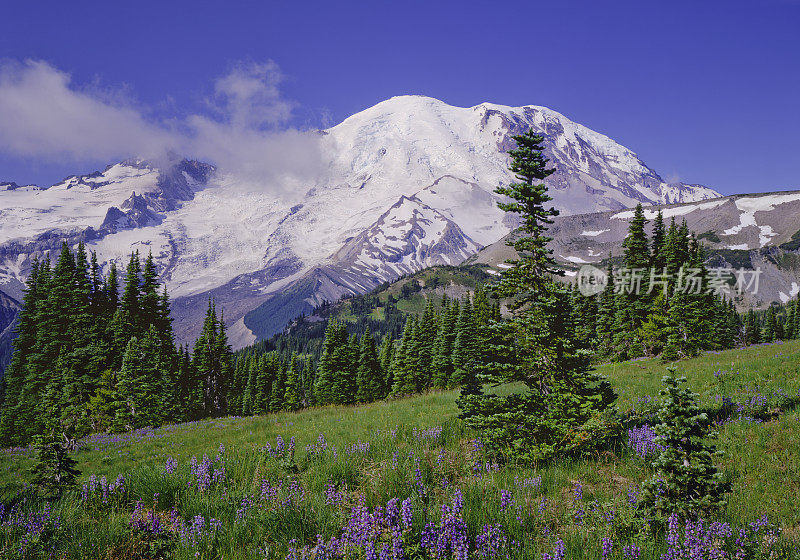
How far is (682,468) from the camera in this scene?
4.92m

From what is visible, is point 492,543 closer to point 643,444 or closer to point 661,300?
point 643,444

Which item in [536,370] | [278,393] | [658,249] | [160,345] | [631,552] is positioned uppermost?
[658,249]

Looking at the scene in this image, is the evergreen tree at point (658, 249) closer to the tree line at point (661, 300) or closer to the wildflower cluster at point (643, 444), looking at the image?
the tree line at point (661, 300)

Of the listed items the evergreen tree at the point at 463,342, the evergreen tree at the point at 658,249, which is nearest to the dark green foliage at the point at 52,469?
the evergreen tree at the point at 463,342

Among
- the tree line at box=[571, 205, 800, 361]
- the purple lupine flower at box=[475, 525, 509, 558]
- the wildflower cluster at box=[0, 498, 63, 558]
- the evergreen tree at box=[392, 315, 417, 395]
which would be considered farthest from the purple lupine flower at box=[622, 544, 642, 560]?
the evergreen tree at box=[392, 315, 417, 395]

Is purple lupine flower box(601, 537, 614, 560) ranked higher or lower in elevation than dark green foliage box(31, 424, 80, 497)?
higher

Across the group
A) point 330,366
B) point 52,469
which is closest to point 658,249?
point 330,366

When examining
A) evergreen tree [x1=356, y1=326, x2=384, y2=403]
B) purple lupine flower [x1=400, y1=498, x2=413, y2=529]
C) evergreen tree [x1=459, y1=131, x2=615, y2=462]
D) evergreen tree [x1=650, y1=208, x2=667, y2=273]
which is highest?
evergreen tree [x1=650, y1=208, x2=667, y2=273]

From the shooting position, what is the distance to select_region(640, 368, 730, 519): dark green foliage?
4820 mm

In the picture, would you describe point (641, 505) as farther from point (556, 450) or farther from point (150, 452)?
point (150, 452)

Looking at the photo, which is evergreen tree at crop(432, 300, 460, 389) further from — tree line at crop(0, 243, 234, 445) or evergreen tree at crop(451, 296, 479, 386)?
tree line at crop(0, 243, 234, 445)

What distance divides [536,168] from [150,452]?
1651cm

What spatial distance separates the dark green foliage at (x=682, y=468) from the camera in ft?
15.8

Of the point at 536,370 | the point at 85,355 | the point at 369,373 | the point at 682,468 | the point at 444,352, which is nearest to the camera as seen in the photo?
the point at 682,468
